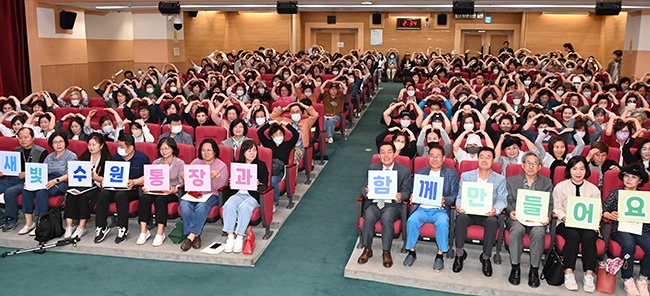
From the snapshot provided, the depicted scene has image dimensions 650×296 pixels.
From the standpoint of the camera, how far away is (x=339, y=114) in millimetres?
10367

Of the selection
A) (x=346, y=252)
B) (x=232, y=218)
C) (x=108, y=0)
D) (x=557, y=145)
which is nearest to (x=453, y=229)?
(x=346, y=252)

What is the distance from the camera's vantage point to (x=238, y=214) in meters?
5.47

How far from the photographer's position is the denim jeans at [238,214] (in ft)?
17.9

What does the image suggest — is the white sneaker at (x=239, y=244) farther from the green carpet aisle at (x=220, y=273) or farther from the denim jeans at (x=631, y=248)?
the denim jeans at (x=631, y=248)

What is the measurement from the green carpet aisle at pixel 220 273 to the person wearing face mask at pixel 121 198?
201 millimetres

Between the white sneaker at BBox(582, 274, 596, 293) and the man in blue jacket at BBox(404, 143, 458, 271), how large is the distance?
1183 mm

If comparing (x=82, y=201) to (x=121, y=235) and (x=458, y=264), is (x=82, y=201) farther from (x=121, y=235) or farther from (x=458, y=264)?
(x=458, y=264)

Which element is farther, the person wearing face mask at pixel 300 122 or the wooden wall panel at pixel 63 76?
the wooden wall panel at pixel 63 76

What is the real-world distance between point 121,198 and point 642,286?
4929 millimetres

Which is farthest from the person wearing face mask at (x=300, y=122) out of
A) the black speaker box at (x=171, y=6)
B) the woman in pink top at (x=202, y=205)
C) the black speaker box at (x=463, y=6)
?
the black speaker box at (x=171, y=6)

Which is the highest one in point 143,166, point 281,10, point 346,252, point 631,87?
point 281,10

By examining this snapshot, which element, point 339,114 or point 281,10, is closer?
point 339,114

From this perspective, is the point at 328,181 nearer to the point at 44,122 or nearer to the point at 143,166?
the point at 143,166

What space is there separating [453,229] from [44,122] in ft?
17.3
